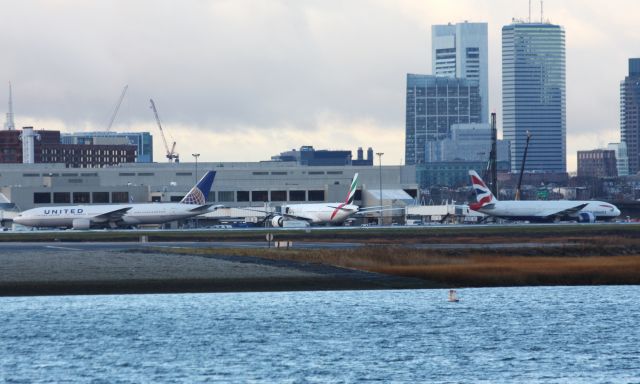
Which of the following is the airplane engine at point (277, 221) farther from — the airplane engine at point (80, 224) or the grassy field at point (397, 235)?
the grassy field at point (397, 235)

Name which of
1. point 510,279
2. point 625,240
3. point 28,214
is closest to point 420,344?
point 510,279

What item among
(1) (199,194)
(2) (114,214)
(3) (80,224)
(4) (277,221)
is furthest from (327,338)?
(4) (277,221)

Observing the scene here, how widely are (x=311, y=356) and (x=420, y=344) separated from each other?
6.64 meters

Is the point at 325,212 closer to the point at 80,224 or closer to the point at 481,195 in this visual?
the point at 481,195

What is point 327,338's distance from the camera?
223 ft

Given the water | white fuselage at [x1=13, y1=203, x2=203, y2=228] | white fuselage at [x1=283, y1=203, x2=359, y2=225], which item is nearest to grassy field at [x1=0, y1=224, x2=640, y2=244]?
white fuselage at [x1=13, y1=203, x2=203, y2=228]

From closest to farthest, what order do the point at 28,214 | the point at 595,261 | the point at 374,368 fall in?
1. the point at 374,368
2. the point at 595,261
3. the point at 28,214

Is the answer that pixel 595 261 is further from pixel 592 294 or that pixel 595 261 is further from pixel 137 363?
pixel 137 363

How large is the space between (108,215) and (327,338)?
125m

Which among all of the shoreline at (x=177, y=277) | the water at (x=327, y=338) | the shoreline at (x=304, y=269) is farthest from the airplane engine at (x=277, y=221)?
the water at (x=327, y=338)

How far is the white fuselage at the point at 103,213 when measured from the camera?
18788cm

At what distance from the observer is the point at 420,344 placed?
65.8 meters

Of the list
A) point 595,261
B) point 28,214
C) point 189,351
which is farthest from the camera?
point 28,214

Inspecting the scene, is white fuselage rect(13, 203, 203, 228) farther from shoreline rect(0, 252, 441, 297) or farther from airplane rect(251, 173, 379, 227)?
shoreline rect(0, 252, 441, 297)
